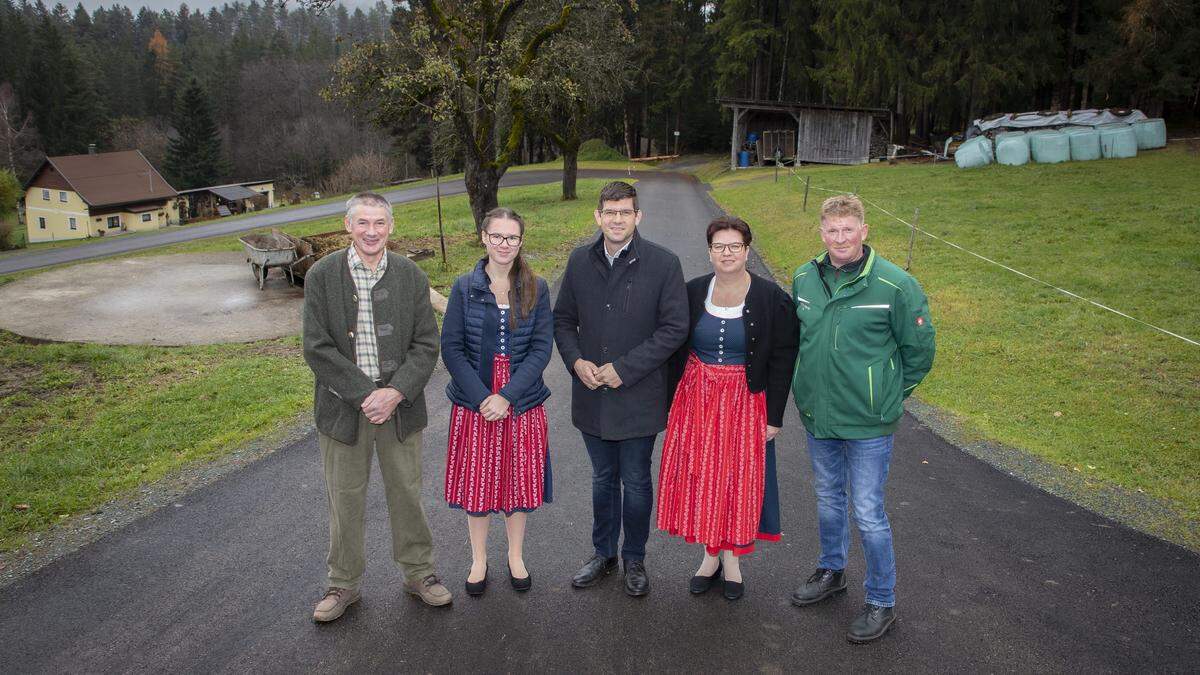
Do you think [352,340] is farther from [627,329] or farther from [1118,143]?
[1118,143]

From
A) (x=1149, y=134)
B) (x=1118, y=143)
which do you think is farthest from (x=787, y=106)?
(x=1149, y=134)

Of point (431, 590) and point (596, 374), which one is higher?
point (596, 374)

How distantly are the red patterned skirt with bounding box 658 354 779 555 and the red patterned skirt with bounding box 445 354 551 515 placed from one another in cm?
84

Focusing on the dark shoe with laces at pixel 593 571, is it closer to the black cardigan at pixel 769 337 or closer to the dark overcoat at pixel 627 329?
the dark overcoat at pixel 627 329

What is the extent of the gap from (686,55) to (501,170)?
121 feet

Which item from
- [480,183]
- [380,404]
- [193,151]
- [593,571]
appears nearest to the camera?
[380,404]

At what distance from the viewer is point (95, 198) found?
153 feet

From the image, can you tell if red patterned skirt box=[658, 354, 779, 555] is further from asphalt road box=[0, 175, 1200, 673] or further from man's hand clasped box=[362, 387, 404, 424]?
man's hand clasped box=[362, 387, 404, 424]

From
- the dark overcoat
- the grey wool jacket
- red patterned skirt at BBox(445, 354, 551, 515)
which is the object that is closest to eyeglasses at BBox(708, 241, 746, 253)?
the dark overcoat

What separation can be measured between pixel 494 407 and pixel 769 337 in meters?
1.51

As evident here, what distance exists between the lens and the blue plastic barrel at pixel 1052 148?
83.3 ft

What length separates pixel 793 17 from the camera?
43.8 m

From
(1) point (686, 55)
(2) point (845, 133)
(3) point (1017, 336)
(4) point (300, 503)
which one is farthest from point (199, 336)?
(1) point (686, 55)

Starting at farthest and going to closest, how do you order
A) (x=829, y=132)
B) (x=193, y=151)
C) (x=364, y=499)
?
(x=193, y=151)
(x=829, y=132)
(x=364, y=499)
